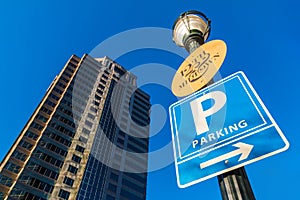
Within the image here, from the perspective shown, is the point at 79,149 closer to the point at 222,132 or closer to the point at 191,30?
the point at 191,30

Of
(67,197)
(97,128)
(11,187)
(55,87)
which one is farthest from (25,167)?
(55,87)

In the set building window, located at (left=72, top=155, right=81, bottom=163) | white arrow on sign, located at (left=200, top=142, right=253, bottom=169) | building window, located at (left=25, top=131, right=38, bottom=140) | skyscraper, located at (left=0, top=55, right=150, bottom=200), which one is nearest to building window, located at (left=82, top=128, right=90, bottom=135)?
skyscraper, located at (left=0, top=55, right=150, bottom=200)

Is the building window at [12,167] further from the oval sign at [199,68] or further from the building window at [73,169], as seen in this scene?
the oval sign at [199,68]

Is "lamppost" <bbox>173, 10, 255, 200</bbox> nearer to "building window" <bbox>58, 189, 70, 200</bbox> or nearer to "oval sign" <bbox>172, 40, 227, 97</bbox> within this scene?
"oval sign" <bbox>172, 40, 227, 97</bbox>

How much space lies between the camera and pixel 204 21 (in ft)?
11.6

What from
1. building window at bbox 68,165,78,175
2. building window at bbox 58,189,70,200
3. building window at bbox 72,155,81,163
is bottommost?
building window at bbox 58,189,70,200

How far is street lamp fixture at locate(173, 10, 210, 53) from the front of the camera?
3357mm

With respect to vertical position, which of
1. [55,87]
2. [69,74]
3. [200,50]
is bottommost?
[200,50]

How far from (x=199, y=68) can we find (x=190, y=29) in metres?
0.93

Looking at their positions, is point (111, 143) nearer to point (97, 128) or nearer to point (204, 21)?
point (97, 128)

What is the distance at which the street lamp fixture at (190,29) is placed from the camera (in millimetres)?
3357

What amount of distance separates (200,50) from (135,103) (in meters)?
63.5

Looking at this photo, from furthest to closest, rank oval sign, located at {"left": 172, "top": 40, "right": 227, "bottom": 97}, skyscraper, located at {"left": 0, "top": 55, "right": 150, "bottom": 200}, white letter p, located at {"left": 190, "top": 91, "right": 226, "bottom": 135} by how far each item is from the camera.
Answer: skyscraper, located at {"left": 0, "top": 55, "right": 150, "bottom": 200} → oval sign, located at {"left": 172, "top": 40, "right": 227, "bottom": 97} → white letter p, located at {"left": 190, "top": 91, "right": 226, "bottom": 135}

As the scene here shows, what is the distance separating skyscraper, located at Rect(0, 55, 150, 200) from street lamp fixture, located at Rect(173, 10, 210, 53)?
35049 millimetres
